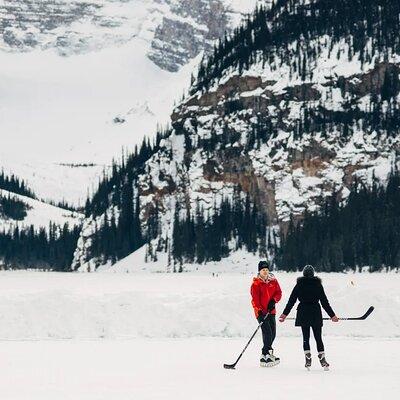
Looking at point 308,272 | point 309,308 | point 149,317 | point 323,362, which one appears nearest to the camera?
point 323,362

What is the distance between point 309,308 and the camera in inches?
797

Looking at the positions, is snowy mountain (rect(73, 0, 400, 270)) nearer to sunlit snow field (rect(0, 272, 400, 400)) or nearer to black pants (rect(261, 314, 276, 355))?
sunlit snow field (rect(0, 272, 400, 400))

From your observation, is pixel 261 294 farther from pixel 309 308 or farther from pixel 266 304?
pixel 309 308

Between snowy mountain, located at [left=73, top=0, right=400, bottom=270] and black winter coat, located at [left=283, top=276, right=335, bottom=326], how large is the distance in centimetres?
13024

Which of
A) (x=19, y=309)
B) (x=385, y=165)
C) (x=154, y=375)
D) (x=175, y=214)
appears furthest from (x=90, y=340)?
(x=175, y=214)

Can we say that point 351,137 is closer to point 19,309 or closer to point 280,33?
point 280,33

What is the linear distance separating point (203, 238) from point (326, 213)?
27.7 m

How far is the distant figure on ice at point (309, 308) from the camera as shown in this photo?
65.8 feet

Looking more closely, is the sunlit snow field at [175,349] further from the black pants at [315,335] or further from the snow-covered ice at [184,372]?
the black pants at [315,335]

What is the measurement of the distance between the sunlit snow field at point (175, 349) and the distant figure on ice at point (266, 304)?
1.25ft

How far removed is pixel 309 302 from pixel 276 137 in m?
148

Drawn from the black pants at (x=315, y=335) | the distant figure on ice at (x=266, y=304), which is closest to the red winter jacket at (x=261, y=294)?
the distant figure on ice at (x=266, y=304)

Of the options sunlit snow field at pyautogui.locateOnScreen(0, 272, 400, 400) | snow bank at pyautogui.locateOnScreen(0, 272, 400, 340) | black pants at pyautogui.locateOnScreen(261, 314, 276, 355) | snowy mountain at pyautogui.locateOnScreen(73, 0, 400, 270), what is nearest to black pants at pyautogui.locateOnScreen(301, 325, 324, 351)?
sunlit snow field at pyautogui.locateOnScreen(0, 272, 400, 400)

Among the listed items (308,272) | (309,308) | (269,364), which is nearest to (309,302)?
(309,308)
